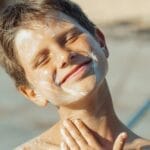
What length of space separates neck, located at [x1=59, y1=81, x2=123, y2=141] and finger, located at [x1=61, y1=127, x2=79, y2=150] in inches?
5.2

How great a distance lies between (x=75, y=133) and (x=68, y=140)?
4 cm

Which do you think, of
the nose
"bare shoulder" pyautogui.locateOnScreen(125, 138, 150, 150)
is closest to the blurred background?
"bare shoulder" pyautogui.locateOnScreen(125, 138, 150, 150)

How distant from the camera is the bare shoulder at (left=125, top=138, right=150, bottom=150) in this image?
277cm

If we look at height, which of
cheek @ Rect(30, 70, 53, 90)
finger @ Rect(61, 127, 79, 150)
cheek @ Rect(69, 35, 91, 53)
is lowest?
finger @ Rect(61, 127, 79, 150)

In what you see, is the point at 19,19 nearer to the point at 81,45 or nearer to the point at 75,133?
the point at 81,45

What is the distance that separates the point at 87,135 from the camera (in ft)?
8.48

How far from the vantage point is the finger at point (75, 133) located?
253cm

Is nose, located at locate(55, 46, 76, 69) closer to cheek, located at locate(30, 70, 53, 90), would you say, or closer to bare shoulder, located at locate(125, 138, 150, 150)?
cheek, located at locate(30, 70, 53, 90)

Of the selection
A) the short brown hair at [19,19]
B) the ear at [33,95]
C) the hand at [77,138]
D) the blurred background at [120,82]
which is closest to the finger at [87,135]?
the hand at [77,138]

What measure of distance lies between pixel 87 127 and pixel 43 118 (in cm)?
470

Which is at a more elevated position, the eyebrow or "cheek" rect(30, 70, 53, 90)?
the eyebrow

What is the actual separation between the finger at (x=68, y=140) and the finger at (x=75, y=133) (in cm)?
1

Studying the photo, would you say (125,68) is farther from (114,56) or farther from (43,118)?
(43,118)

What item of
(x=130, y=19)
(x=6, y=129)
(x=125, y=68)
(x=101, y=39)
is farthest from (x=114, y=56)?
(x=101, y=39)
